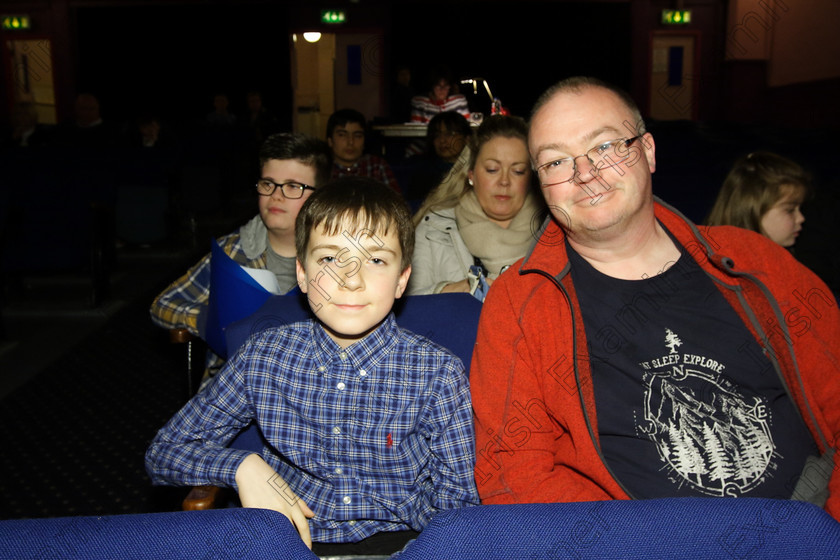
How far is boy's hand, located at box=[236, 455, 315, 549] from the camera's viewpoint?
118 cm

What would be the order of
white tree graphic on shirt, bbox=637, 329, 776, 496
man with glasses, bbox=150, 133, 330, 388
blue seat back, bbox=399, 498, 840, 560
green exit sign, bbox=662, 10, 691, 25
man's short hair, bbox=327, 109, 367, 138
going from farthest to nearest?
green exit sign, bbox=662, 10, 691, 25 < man's short hair, bbox=327, 109, 367, 138 < man with glasses, bbox=150, 133, 330, 388 < white tree graphic on shirt, bbox=637, 329, 776, 496 < blue seat back, bbox=399, 498, 840, 560

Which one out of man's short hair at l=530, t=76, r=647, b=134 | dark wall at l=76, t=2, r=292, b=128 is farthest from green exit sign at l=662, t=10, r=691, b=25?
man's short hair at l=530, t=76, r=647, b=134

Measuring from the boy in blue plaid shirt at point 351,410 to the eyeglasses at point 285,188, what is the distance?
827 mm

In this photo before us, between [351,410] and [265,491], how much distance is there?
214 millimetres

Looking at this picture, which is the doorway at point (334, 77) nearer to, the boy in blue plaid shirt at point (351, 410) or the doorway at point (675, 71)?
the doorway at point (675, 71)

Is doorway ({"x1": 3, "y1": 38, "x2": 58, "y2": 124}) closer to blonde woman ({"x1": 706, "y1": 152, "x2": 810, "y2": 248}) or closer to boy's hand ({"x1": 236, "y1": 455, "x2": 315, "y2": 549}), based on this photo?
blonde woman ({"x1": 706, "y1": 152, "x2": 810, "y2": 248})

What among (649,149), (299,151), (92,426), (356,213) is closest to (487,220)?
(299,151)

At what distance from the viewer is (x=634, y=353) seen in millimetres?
1251

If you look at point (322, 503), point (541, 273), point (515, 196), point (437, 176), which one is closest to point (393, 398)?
point (322, 503)

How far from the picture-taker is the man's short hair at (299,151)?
2.19 meters

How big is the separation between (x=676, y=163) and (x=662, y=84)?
10.4 metres

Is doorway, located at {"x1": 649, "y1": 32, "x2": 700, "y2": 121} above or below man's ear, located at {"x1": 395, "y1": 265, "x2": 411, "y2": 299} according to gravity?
above

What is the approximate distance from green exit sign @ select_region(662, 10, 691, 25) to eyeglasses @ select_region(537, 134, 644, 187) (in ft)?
42.5

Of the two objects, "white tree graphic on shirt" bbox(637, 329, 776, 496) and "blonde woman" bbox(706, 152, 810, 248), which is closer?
"white tree graphic on shirt" bbox(637, 329, 776, 496)
